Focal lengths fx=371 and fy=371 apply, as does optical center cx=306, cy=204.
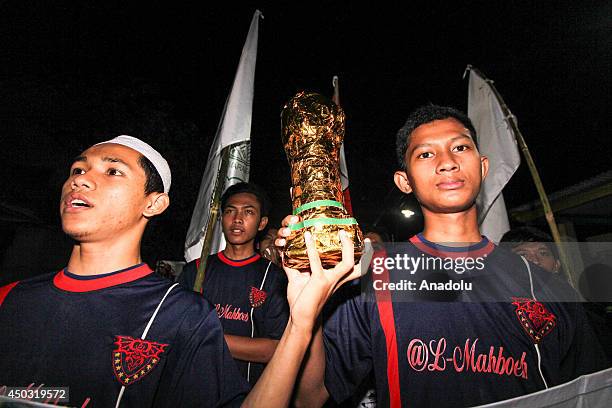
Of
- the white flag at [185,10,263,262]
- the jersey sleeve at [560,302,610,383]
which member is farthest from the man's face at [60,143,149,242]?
the jersey sleeve at [560,302,610,383]

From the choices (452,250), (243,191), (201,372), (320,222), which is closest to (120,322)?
(201,372)

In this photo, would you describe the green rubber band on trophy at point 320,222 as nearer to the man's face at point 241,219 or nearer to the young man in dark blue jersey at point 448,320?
the young man in dark blue jersey at point 448,320

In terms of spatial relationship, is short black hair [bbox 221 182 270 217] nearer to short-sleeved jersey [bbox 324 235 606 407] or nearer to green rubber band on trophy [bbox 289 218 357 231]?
short-sleeved jersey [bbox 324 235 606 407]

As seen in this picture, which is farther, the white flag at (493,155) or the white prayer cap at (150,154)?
the white flag at (493,155)

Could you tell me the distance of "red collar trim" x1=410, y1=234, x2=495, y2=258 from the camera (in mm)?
2098

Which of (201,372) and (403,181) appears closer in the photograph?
(201,372)

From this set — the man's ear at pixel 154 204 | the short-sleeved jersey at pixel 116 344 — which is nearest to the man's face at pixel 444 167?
the short-sleeved jersey at pixel 116 344

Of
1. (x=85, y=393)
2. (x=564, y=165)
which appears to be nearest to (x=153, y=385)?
(x=85, y=393)

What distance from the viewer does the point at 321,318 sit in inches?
69.9

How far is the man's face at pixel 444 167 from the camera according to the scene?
202 cm

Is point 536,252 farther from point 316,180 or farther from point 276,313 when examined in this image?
point 316,180

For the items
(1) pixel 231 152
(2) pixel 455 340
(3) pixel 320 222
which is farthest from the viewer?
(1) pixel 231 152

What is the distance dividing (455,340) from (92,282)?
1.80 m

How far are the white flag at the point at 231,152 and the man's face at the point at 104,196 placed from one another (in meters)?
1.86
